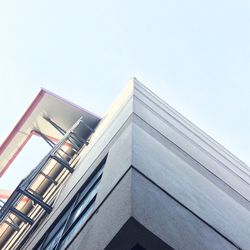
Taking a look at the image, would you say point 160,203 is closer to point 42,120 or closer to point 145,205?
point 145,205

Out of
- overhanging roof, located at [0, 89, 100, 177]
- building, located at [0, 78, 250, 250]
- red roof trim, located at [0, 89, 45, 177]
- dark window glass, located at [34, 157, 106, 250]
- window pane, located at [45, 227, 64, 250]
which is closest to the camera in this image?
building, located at [0, 78, 250, 250]

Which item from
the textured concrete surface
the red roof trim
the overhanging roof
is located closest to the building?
the textured concrete surface

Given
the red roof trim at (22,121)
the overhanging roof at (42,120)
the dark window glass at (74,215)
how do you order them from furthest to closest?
the overhanging roof at (42,120) → the red roof trim at (22,121) → the dark window glass at (74,215)

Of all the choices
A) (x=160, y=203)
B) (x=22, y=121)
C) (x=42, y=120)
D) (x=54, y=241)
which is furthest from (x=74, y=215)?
(x=42, y=120)

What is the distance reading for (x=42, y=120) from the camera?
15664 millimetres

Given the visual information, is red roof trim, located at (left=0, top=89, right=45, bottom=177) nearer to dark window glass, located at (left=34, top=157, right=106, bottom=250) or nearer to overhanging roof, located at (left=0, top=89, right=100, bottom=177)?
overhanging roof, located at (left=0, top=89, right=100, bottom=177)

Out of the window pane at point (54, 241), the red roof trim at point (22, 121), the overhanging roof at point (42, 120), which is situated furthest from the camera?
the overhanging roof at point (42, 120)

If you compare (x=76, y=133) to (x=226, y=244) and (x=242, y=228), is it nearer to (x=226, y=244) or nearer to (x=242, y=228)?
(x=242, y=228)

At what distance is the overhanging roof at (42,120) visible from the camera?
591 inches

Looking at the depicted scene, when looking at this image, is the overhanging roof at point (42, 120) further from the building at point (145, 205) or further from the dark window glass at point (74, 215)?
the dark window glass at point (74, 215)

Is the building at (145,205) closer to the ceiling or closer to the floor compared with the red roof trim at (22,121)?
closer to the floor

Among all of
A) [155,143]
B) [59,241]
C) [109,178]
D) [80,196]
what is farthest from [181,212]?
[80,196]

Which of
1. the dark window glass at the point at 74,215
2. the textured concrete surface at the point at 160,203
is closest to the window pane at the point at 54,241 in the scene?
the dark window glass at the point at 74,215

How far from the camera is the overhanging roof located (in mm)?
15016
